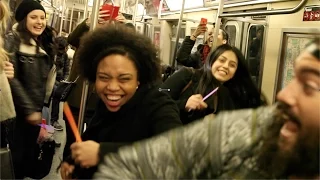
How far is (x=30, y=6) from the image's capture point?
2881mm

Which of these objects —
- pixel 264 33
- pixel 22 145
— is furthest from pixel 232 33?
pixel 22 145

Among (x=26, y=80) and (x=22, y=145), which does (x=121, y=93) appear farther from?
(x=22, y=145)

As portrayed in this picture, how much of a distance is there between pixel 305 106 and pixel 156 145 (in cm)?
34

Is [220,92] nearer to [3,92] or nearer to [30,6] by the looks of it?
[3,92]

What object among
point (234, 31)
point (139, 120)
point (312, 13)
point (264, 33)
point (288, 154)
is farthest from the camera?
point (234, 31)

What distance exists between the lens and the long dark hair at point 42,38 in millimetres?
2753

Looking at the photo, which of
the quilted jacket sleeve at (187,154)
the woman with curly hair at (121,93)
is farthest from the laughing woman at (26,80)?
the quilted jacket sleeve at (187,154)

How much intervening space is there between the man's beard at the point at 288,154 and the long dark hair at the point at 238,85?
5.44ft

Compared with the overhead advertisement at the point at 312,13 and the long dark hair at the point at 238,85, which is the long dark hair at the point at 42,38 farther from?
the overhead advertisement at the point at 312,13

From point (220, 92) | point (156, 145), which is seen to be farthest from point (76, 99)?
point (156, 145)

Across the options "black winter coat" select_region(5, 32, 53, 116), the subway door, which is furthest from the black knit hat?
the subway door

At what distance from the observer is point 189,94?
2604 millimetres

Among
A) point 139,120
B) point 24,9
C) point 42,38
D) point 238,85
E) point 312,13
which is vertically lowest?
point 139,120

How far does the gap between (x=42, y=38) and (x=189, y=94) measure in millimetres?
1416
